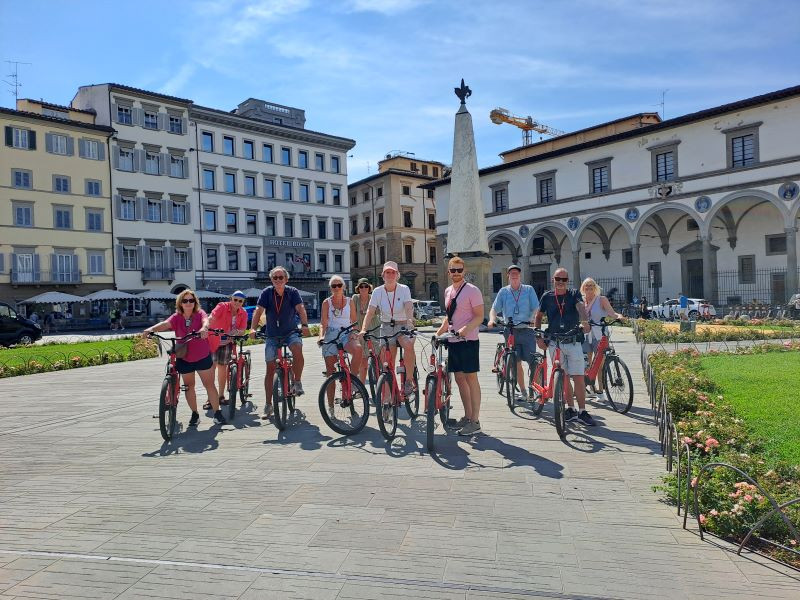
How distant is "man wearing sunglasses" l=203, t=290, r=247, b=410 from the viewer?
907 cm

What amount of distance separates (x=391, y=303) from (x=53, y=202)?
1718 inches

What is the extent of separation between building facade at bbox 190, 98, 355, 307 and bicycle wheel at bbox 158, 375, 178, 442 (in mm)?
45534

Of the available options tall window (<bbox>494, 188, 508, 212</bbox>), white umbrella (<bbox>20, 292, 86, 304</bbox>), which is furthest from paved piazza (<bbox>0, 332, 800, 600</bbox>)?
tall window (<bbox>494, 188, 508, 212</bbox>)

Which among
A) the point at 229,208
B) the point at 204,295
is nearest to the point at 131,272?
the point at 204,295

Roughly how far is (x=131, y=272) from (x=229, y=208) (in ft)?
33.0

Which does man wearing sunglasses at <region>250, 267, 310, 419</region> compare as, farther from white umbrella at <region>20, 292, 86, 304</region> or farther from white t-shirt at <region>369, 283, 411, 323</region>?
white umbrella at <region>20, 292, 86, 304</region>

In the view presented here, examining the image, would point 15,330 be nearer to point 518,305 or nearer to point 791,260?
point 518,305

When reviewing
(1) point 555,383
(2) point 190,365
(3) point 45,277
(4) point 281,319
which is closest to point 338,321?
(4) point 281,319

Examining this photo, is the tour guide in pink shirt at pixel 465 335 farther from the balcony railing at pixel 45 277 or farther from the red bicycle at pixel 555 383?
the balcony railing at pixel 45 277

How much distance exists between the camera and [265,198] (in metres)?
55.2

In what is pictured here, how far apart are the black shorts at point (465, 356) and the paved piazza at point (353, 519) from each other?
84cm

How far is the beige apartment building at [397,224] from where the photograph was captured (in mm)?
65062

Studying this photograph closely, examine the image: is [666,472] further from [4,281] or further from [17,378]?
[4,281]

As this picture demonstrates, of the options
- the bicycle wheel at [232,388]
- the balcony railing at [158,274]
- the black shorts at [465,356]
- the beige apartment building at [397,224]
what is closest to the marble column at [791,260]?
the black shorts at [465,356]
